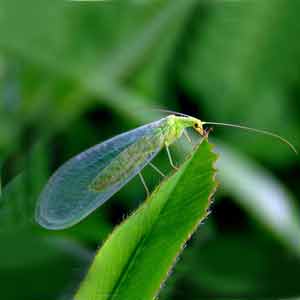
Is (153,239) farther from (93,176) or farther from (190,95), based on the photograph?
(190,95)

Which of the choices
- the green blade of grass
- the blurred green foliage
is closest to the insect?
the green blade of grass

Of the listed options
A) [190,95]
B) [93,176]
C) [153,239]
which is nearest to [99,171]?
[93,176]

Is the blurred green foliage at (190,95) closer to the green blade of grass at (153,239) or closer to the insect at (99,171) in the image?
the insect at (99,171)

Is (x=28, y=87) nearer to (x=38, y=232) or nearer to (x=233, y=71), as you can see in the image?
(x=233, y=71)

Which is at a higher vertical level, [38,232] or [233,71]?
[233,71]

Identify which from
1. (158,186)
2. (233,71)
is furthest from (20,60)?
(158,186)

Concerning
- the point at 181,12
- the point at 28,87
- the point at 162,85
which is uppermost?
the point at 181,12

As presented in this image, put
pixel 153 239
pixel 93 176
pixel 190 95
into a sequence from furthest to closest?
pixel 190 95 < pixel 93 176 < pixel 153 239
